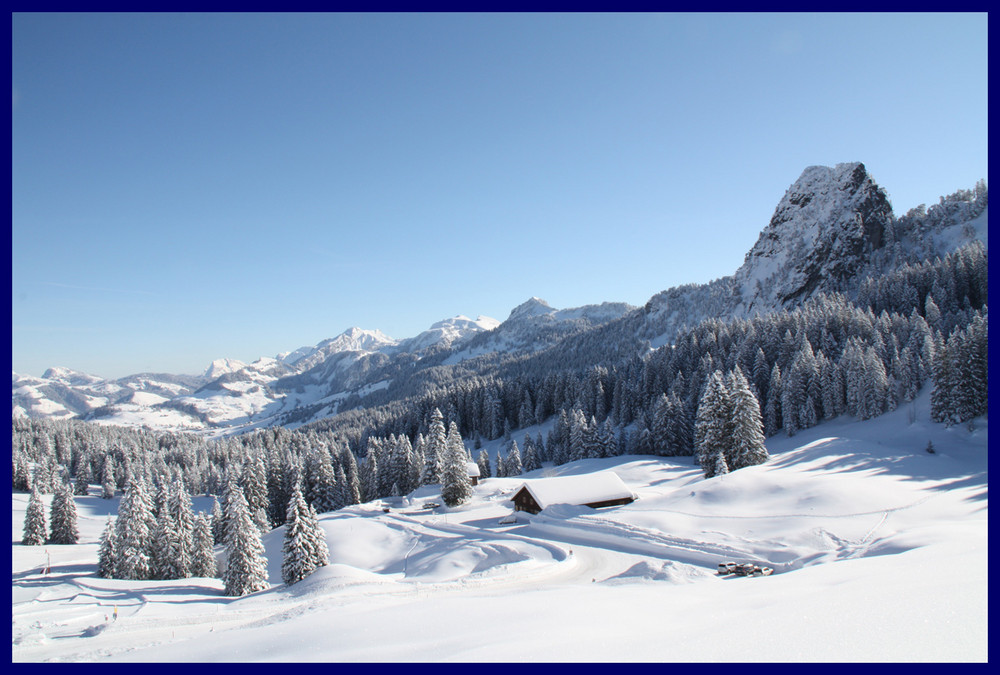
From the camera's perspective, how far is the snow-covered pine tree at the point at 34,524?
5456 centimetres

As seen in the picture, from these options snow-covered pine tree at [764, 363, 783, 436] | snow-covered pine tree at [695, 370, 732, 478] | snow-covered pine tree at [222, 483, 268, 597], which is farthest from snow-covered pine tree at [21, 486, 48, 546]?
snow-covered pine tree at [764, 363, 783, 436]

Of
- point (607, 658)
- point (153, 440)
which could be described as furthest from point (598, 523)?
point (153, 440)

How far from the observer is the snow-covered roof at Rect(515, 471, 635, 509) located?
43344mm

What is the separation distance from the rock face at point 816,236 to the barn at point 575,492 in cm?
13687

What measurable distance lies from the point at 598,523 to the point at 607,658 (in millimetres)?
Result: 29006

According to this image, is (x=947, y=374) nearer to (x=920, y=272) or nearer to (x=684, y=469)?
(x=684, y=469)

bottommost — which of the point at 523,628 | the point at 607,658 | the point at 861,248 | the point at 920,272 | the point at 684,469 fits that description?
the point at 684,469

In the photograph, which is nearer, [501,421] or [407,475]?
[407,475]

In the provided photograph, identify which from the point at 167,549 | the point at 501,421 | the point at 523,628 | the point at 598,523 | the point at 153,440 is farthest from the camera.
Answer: the point at 153,440

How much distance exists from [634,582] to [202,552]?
40246 millimetres

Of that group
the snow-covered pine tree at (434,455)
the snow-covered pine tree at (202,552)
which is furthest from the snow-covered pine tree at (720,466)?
the snow-covered pine tree at (202,552)

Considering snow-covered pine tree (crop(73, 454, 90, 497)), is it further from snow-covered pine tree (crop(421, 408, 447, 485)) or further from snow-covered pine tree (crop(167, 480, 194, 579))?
snow-covered pine tree (crop(421, 408, 447, 485))

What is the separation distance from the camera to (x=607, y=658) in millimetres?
7820

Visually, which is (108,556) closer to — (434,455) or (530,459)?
(434,455)
